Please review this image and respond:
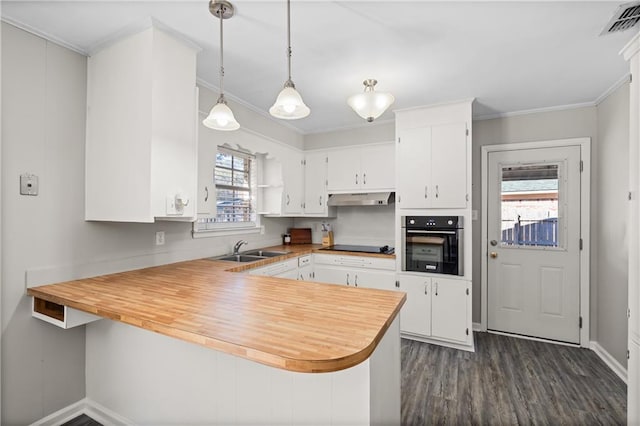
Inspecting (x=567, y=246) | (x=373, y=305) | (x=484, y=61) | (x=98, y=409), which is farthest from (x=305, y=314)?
(x=567, y=246)

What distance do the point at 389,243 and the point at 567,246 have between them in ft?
6.15

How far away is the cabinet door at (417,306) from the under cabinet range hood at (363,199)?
3.10 ft

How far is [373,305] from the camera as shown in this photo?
1.44 m

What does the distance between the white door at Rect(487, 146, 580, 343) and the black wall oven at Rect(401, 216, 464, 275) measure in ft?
2.42

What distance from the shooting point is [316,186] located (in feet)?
13.6

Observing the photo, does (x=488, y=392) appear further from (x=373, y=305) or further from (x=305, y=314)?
(x=305, y=314)

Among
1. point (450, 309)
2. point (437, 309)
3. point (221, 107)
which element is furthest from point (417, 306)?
point (221, 107)

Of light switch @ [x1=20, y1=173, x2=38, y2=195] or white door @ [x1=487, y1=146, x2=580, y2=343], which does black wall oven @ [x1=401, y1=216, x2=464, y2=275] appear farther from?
light switch @ [x1=20, y1=173, x2=38, y2=195]

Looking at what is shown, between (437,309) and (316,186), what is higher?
(316,186)

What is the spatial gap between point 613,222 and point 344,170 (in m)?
2.73

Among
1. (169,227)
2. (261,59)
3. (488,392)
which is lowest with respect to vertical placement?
(488,392)

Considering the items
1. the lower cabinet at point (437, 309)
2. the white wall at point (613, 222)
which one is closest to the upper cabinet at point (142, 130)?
the lower cabinet at point (437, 309)

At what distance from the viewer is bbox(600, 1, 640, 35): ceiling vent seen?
65.6 inches

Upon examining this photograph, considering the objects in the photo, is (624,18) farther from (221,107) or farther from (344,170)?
(344,170)
